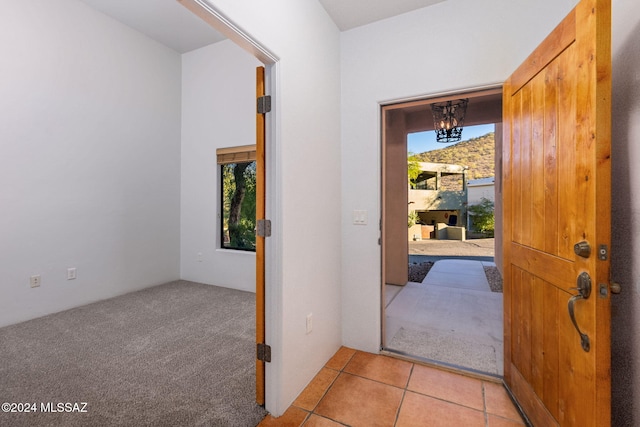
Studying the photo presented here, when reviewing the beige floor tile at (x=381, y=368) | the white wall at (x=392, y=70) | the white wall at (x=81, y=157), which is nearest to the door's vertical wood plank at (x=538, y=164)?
the white wall at (x=392, y=70)

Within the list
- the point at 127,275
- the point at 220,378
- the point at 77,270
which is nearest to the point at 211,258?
the point at 127,275

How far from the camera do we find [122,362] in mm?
2160

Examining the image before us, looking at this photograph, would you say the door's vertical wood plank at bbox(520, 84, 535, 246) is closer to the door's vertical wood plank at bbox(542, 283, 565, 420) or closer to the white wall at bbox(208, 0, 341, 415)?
the door's vertical wood plank at bbox(542, 283, 565, 420)

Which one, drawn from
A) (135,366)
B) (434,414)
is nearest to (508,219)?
(434,414)

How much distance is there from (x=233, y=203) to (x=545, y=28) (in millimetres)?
4006

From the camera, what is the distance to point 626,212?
120cm

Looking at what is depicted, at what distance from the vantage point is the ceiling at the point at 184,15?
7.05 feet

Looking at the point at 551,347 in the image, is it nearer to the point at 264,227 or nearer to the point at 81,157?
the point at 264,227

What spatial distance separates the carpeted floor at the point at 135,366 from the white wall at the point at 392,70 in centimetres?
109

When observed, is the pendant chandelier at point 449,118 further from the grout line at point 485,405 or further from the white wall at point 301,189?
the grout line at point 485,405

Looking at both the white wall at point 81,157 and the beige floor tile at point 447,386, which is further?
the white wall at point 81,157

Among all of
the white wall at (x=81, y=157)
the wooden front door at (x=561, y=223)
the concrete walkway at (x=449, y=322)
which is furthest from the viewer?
the white wall at (x=81, y=157)

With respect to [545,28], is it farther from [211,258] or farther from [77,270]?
[77,270]

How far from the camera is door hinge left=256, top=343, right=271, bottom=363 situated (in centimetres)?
168
